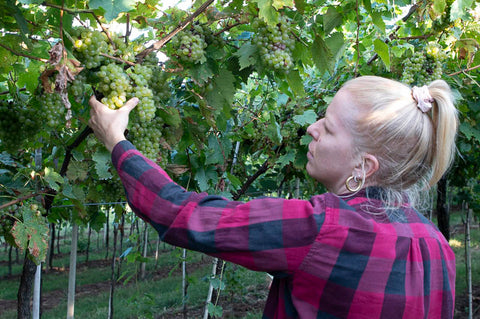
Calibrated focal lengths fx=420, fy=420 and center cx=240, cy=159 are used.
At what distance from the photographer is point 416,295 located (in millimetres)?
1149

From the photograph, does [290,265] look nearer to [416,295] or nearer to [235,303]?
[416,295]

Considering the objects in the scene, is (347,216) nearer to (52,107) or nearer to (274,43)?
(274,43)

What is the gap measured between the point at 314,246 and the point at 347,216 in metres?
0.12

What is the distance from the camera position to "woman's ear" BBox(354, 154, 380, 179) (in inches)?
50.6

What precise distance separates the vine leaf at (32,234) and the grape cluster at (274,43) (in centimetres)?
116

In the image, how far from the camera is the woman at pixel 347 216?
109 cm

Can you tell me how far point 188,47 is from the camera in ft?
5.49

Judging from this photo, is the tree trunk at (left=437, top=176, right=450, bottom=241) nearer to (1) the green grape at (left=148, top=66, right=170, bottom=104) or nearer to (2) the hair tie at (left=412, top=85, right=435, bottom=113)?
(2) the hair tie at (left=412, top=85, right=435, bottom=113)

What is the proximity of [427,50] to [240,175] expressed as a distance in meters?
1.67

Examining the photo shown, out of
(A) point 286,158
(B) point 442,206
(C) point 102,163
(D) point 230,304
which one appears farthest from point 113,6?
(D) point 230,304

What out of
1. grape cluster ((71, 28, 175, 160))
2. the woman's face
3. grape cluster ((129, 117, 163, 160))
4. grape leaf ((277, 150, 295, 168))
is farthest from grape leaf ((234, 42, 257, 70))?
grape leaf ((277, 150, 295, 168))

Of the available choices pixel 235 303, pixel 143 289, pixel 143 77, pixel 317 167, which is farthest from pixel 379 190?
pixel 143 289

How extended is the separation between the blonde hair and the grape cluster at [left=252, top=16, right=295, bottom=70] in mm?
469

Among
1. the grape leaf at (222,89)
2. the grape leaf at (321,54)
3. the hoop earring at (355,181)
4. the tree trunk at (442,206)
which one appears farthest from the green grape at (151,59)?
the tree trunk at (442,206)
